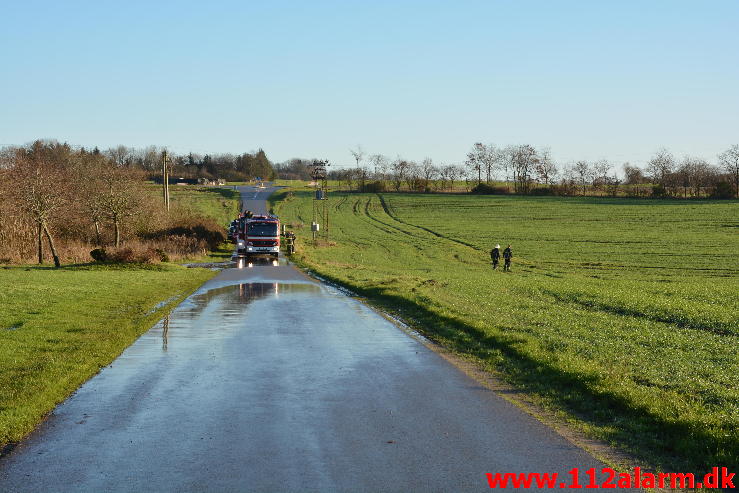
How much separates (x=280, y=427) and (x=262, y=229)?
42.4 m

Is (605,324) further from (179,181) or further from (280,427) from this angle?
(179,181)

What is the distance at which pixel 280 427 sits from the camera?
28.0ft

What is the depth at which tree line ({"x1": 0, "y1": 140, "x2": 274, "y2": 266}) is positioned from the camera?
42.1m

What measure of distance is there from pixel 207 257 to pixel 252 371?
40.2m

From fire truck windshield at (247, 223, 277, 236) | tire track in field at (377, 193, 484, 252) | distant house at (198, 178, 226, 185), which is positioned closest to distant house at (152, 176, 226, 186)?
distant house at (198, 178, 226, 185)

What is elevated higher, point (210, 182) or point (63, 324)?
point (210, 182)

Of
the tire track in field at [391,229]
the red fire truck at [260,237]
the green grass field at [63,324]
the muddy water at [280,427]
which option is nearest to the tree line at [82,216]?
the red fire truck at [260,237]

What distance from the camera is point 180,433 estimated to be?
8.30 m

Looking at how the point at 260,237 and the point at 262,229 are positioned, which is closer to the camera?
the point at 260,237

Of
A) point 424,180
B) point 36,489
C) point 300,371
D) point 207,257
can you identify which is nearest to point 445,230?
point 207,257

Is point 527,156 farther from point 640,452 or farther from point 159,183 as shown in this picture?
point 640,452

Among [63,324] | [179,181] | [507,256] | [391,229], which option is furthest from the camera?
[179,181]

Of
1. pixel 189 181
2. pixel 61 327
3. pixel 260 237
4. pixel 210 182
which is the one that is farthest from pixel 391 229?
pixel 189 181

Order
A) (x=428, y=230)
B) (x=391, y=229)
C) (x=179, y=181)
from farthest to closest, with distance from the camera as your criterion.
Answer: (x=179, y=181)
(x=391, y=229)
(x=428, y=230)
